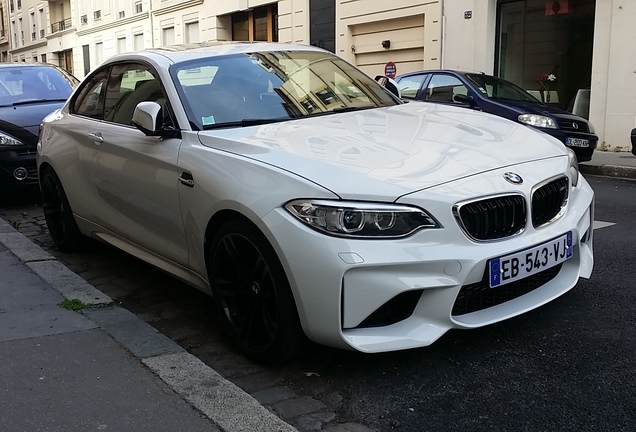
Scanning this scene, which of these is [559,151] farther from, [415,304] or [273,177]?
[273,177]

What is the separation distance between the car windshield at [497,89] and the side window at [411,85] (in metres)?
0.78

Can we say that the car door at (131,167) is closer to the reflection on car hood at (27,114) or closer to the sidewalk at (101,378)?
the sidewalk at (101,378)

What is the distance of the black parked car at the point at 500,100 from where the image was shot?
10047 millimetres

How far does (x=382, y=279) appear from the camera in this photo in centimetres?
276

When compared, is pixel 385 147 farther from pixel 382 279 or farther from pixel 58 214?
pixel 58 214

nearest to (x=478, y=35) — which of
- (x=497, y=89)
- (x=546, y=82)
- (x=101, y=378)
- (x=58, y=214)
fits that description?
(x=546, y=82)

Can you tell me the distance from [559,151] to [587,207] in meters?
0.33

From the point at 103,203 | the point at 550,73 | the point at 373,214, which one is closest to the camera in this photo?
the point at 373,214

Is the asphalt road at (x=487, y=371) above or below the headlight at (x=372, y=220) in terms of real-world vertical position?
below

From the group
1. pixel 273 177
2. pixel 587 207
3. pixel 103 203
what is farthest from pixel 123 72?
pixel 587 207

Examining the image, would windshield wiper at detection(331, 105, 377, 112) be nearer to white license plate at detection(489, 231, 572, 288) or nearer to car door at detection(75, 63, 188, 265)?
car door at detection(75, 63, 188, 265)

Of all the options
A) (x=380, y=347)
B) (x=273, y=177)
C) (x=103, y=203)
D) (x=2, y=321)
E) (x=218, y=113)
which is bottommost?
(x=2, y=321)

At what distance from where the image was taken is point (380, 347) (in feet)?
9.29

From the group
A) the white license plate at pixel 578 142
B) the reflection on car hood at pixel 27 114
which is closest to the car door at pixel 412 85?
the white license plate at pixel 578 142
